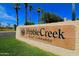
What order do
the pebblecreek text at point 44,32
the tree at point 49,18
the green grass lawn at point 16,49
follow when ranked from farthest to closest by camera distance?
the tree at point 49,18 → the green grass lawn at point 16,49 → the pebblecreek text at point 44,32

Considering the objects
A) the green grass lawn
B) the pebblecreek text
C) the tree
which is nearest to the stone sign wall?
the pebblecreek text

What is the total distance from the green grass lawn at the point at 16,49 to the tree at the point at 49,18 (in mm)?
824

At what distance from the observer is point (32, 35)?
10203mm

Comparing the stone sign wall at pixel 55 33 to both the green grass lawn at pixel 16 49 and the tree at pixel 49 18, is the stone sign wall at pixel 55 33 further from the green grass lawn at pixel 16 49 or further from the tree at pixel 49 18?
the green grass lawn at pixel 16 49

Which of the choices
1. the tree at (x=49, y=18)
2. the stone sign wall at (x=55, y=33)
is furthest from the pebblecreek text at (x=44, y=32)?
the tree at (x=49, y=18)

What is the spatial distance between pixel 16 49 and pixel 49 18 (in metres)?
1.23

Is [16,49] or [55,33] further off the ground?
[55,33]

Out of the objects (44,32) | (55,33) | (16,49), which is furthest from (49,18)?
(16,49)

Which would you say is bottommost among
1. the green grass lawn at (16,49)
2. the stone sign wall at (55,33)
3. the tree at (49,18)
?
the green grass lawn at (16,49)

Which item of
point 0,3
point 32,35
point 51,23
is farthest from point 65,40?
point 0,3

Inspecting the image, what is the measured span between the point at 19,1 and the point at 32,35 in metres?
1.16

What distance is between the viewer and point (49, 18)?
32.6 feet

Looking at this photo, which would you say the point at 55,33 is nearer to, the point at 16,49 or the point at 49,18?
the point at 49,18

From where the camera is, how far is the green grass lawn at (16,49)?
955 cm
